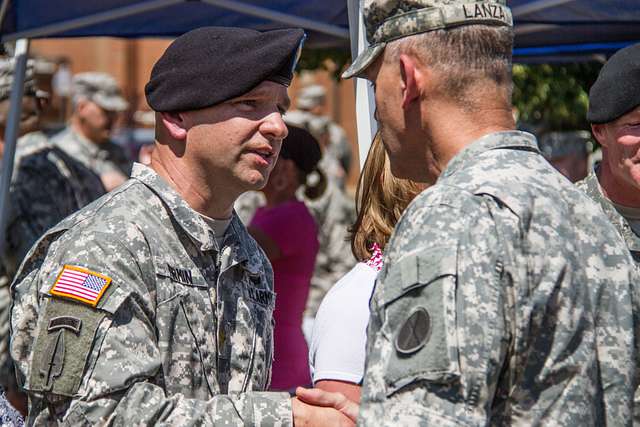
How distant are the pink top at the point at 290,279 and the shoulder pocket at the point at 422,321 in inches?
106

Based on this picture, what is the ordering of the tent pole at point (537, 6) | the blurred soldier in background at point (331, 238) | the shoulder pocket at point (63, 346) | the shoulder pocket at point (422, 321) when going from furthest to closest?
the blurred soldier in background at point (331, 238) < the tent pole at point (537, 6) < the shoulder pocket at point (63, 346) < the shoulder pocket at point (422, 321)

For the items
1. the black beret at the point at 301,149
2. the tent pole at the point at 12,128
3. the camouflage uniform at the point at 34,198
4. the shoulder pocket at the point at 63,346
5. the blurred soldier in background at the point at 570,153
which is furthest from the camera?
the blurred soldier in background at the point at 570,153

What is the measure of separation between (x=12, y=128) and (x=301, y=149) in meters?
1.35

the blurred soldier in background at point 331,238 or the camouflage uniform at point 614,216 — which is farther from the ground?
the blurred soldier in background at point 331,238

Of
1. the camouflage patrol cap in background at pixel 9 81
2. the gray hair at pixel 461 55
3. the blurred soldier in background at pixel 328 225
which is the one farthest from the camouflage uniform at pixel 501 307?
the blurred soldier in background at pixel 328 225

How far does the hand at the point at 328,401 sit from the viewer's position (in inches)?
95.6

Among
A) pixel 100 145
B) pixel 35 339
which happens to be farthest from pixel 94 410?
pixel 100 145

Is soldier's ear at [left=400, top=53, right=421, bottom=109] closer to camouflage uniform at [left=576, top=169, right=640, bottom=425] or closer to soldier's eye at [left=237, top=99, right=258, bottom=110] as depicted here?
soldier's eye at [left=237, top=99, right=258, bottom=110]

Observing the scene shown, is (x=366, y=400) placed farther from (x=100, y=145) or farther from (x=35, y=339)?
(x=100, y=145)

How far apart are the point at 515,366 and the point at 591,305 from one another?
190mm

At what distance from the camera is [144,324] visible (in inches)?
92.4

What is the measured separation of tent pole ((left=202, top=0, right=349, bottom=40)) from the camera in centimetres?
455

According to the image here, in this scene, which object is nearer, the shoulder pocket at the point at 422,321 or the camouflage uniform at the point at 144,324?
the shoulder pocket at the point at 422,321

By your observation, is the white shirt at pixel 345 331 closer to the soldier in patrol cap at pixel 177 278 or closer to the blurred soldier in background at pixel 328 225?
the soldier in patrol cap at pixel 177 278
